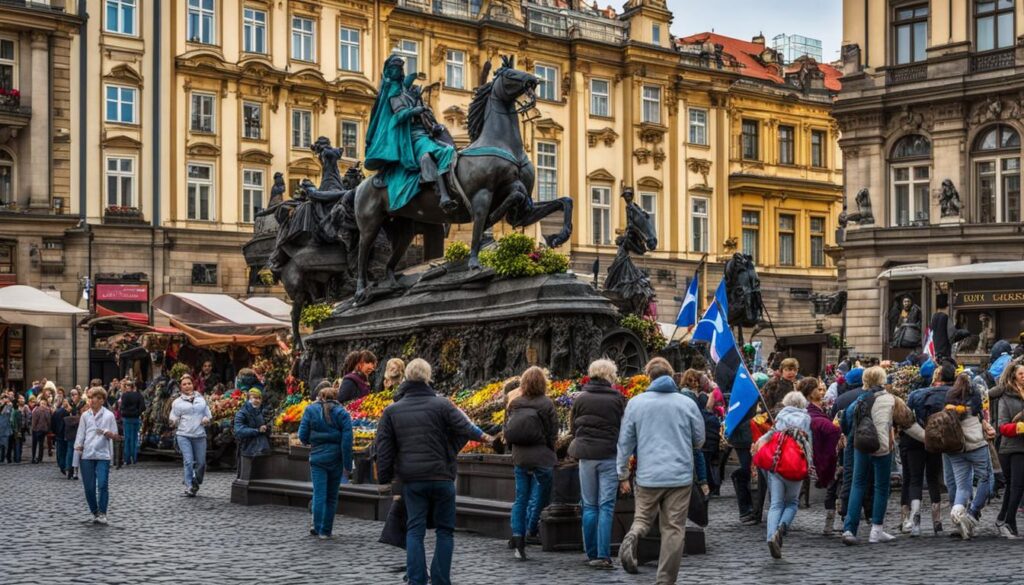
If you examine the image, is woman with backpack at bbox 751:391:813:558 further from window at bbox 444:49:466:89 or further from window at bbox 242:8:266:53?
window at bbox 444:49:466:89

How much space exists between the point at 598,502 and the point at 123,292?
37.8m

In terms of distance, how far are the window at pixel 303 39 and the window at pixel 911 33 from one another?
67.5 ft

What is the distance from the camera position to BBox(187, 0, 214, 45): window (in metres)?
50.0

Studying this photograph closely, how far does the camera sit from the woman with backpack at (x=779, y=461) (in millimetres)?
12685

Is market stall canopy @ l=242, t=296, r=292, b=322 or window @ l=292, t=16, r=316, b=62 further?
window @ l=292, t=16, r=316, b=62

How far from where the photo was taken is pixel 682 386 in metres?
16.8

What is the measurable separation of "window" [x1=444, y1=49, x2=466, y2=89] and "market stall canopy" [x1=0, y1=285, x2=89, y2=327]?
22.4 metres

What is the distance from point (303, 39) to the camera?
52.8m

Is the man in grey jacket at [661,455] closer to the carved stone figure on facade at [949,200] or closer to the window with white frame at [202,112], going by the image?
the carved stone figure on facade at [949,200]

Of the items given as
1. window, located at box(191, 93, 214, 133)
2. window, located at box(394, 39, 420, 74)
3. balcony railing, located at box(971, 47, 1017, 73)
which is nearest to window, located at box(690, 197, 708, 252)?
window, located at box(394, 39, 420, 74)

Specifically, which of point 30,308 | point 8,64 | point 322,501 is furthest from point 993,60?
point 322,501

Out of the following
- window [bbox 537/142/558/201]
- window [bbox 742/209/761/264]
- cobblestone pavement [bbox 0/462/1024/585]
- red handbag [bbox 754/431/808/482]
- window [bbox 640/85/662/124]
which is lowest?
cobblestone pavement [bbox 0/462/1024/585]

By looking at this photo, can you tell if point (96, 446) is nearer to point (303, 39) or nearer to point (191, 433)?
point (191, 433)

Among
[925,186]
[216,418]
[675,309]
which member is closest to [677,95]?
[675,309]
